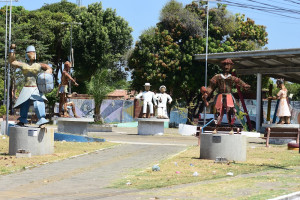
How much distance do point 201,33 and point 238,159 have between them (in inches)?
1369

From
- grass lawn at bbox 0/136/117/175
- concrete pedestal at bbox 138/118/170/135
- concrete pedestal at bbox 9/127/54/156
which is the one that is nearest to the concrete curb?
grass lawn at bbox 0/136/117/175

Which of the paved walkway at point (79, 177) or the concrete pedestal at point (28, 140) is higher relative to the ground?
the concrete pedestal at point (28, 140)

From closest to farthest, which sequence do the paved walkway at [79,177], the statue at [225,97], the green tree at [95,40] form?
the paved walkway at [79,177] → the statue at [225,97] → the green tree at [95,40]

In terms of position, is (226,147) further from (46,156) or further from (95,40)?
(95,40)

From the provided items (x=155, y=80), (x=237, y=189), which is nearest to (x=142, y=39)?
(x=155, y=80)

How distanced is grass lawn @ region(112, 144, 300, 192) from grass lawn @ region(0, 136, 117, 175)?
8.67 feet

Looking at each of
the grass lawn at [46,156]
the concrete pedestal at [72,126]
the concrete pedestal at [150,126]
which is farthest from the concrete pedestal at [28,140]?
the concrete pedestal at [150,126]

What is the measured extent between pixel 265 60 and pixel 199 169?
27977mm

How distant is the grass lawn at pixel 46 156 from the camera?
1378cm

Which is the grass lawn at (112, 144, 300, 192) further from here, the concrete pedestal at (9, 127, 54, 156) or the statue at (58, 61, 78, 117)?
the statue at (58, 61, 78, 117)

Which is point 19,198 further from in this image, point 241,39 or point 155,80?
point 241,39

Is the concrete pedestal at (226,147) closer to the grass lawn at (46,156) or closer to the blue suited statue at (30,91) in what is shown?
the grass lawn at (46,156)

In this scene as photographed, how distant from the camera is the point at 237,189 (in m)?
10.5

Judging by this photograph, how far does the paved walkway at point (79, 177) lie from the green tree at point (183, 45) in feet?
97.3
